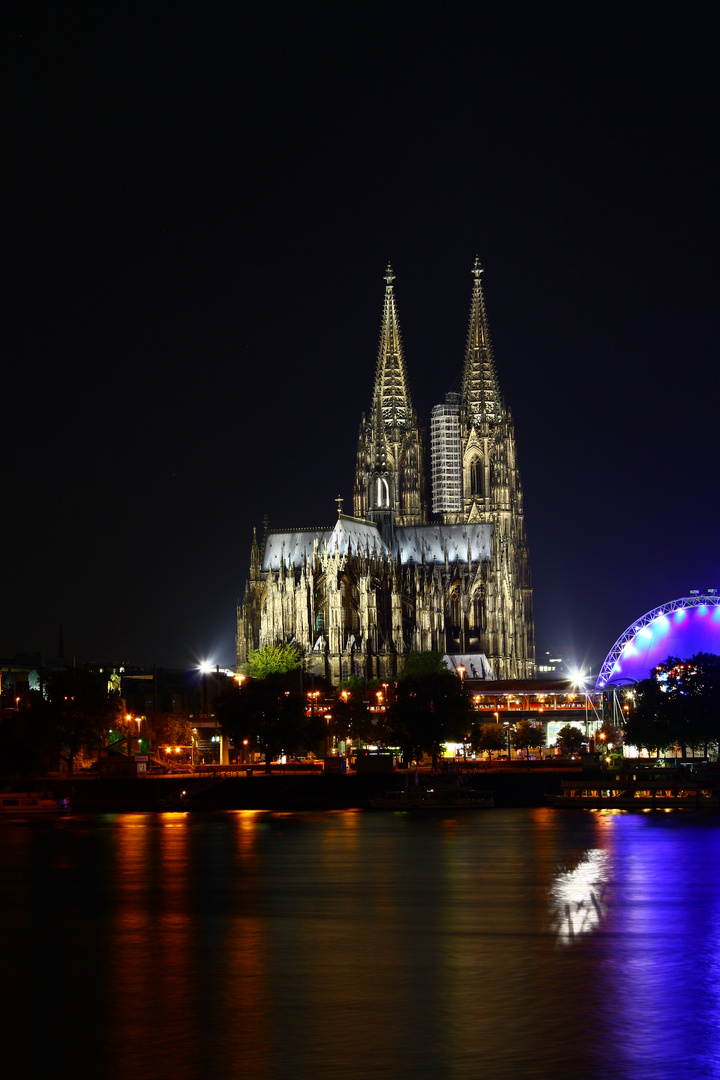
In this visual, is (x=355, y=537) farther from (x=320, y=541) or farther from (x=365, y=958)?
(x=365, y=958)

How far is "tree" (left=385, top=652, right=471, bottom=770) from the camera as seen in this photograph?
120500 millimetres

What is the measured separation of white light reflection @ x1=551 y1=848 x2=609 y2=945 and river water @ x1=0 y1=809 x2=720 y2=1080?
0.13 meters

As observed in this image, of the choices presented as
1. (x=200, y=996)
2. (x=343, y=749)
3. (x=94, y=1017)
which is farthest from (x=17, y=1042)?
(x=343, y=749)

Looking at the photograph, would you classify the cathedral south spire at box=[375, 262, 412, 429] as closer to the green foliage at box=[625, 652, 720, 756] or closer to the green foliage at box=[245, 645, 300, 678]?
the green foliage at box=[245, 645, 300, 678]

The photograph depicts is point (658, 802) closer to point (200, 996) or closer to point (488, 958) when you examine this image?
point (488, 958)

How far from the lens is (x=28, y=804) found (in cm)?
10056

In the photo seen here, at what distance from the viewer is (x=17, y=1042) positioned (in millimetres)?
32719

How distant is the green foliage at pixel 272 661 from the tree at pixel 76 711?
30.9 meters

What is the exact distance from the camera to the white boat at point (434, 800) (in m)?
103

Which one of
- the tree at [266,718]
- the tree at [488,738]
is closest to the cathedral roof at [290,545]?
the tree at [488,738]

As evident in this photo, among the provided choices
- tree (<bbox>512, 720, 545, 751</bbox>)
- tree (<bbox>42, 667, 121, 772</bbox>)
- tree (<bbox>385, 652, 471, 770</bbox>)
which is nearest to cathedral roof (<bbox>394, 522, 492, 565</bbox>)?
tree (<bbox>512, 720, 545, 751</bbox>)

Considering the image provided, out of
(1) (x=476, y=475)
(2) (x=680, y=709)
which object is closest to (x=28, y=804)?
(2) (x=680, y=709)

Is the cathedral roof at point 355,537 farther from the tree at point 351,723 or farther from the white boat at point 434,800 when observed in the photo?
the white boat at point 434,800

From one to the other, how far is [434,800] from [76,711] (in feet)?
91.3
